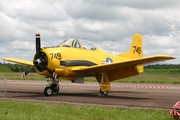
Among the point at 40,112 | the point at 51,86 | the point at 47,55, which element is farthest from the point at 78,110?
Result: the point at 51,86

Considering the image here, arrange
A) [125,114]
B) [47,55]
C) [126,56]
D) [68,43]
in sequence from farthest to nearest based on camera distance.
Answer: [126,56], [68,43], [47,55], [125,114]

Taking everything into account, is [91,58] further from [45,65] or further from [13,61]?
[13,61]

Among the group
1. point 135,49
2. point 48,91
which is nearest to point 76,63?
point 48,91

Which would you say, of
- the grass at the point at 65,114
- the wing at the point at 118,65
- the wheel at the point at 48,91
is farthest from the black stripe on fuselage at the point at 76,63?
the grass at the point at 65,114

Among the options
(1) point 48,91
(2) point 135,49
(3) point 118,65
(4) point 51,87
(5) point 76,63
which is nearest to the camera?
(3) point 118,65

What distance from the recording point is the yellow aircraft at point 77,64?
585 inches

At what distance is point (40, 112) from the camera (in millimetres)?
8773

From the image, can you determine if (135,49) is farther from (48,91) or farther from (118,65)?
(48,91)

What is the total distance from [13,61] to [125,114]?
43.9ft

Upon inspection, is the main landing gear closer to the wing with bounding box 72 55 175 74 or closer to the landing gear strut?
the wing with bounding box 72 55 175 74

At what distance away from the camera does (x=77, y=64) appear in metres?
15.8

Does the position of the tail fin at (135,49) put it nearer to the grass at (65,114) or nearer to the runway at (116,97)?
the runway at (116,97)

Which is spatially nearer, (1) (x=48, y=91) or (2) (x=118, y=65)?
(2) (x=118, y=65)

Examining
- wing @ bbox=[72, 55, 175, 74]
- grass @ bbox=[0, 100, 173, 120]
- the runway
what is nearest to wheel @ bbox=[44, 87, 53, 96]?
the runway
